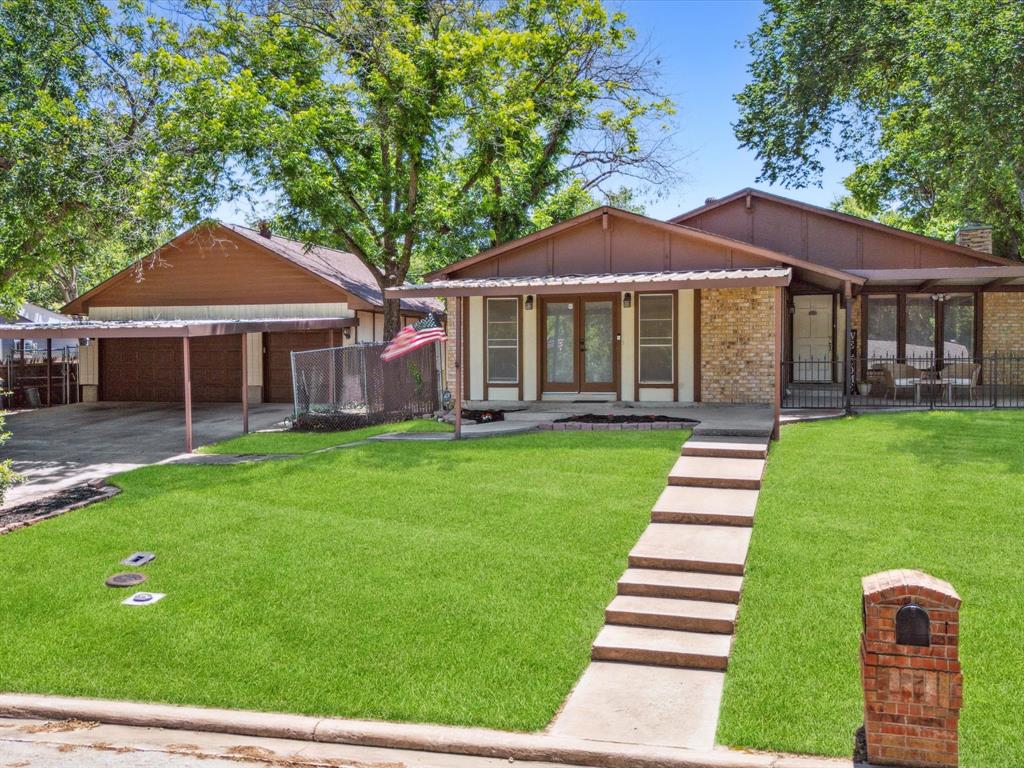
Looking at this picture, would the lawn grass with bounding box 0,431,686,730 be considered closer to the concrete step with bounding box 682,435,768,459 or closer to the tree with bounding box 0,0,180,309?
the concrete step with bounding box 682,435,768,459

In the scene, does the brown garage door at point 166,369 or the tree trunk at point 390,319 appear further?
the brown garage door at point 166,369

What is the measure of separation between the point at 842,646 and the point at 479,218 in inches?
733

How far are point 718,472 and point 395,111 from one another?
1282cm

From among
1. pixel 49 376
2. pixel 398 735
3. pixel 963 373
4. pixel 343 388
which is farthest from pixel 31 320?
pixel 963 373

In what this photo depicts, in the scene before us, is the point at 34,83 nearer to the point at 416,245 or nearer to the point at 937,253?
the point at 416,245

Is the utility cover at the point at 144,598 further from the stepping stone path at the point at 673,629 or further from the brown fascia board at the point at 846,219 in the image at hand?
the brown fascia board at the point at 846,219

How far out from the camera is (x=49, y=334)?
15.7 m

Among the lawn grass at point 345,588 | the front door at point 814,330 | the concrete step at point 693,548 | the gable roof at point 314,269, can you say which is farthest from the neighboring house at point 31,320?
the concrete step at point 693,548

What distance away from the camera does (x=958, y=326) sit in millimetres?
18484

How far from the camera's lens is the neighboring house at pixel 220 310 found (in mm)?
22203

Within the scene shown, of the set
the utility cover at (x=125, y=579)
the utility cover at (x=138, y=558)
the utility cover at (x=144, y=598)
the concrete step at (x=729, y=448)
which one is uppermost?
the concrete step at (x=729, y=448)

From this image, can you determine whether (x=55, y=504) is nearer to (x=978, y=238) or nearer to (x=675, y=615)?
(x=675, y=615)

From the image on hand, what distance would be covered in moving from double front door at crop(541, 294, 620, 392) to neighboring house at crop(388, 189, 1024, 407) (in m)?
0.03

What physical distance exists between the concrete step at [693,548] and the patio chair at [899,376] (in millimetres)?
9275
